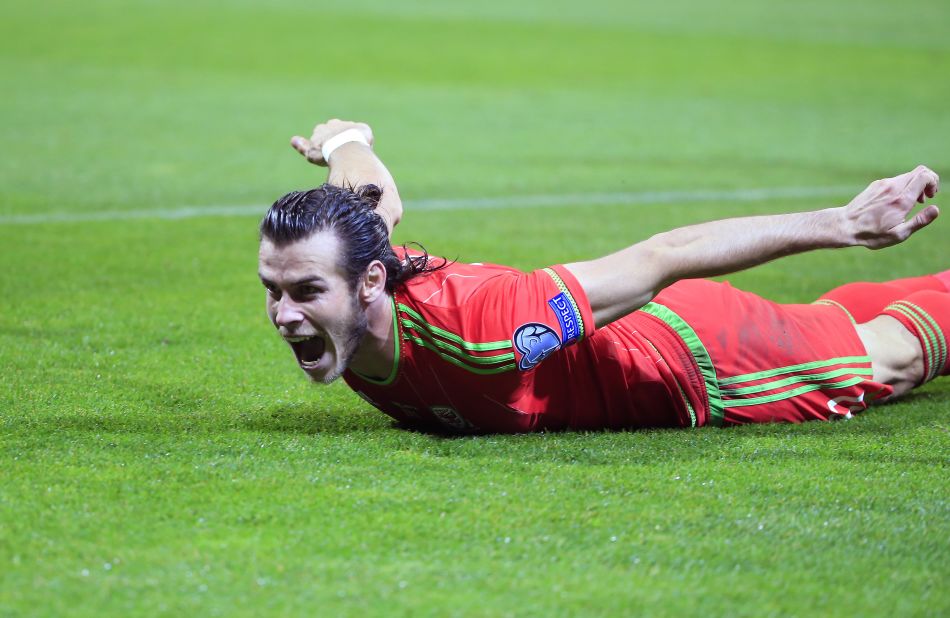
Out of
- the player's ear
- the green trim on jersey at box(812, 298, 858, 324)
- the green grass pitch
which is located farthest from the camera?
the green trim on jersey at box(812, 298, 858, 324)

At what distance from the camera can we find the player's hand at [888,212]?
4230mm

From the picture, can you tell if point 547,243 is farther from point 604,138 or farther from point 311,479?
point 604,138

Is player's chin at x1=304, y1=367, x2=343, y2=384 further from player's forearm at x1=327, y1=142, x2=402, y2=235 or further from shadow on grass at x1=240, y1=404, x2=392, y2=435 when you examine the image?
player's forearm at x1=327, y1=142, x2=402, y2=235

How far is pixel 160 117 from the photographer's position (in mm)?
16266

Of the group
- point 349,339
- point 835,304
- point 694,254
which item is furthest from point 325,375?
point 835,304

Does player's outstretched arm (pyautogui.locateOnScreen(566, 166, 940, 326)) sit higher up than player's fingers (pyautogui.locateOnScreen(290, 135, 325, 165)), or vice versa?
player's fingers (pyautogui.locateOnScreen(290, 135, 325, 165))

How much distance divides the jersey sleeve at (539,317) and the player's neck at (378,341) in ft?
0.94

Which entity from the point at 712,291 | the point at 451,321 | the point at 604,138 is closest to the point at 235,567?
the point at 451,321

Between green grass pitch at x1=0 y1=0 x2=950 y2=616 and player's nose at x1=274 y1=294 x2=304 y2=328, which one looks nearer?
green grass pitch at x1=0 y1=0 x2=950 y2=616

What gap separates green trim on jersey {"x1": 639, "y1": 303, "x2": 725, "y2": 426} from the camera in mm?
4820

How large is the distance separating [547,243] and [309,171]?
14.3 feet

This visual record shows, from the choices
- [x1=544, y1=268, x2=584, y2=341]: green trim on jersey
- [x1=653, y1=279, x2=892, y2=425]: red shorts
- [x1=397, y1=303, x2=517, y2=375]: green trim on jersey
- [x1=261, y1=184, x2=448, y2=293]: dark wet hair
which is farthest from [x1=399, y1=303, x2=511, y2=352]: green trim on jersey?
[x1=653, y1=279, x2=892, y2=425]: red shorts

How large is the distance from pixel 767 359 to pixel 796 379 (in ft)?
0.48

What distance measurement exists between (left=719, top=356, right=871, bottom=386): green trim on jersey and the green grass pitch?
7.2 inches
